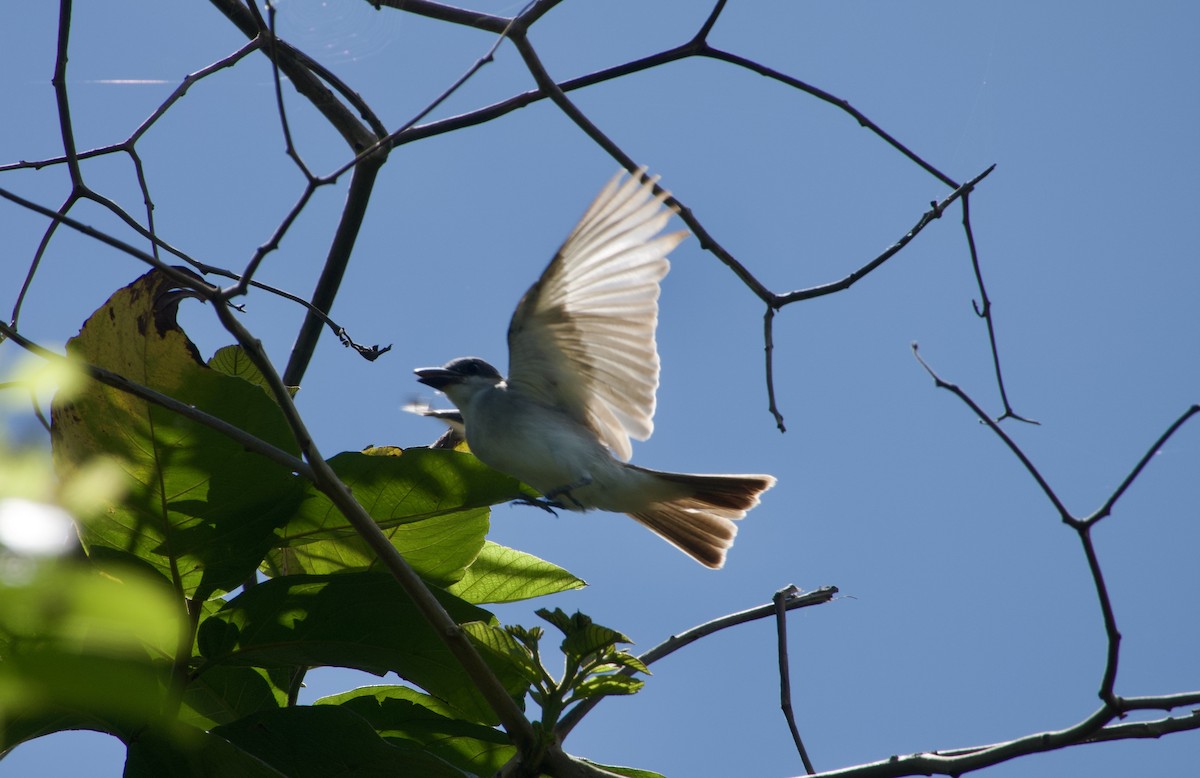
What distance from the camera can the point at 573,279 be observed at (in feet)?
12.0

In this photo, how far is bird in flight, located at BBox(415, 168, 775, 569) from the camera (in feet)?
11.4

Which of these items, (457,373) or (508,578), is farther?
(457,373)

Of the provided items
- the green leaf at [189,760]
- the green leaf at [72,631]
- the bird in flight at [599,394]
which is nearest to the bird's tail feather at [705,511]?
the bird in flight at [599,394]

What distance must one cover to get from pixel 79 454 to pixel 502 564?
33.7 inches

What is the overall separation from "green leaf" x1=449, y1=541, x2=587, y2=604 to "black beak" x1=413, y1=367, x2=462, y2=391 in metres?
1.99

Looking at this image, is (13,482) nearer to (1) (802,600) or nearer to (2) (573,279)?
(1) (802,600)

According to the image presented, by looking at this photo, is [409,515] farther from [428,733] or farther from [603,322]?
[603,322]

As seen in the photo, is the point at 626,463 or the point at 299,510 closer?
the point at 299,510

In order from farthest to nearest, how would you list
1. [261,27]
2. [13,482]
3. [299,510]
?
[261,27] < [299,510] < [13,482]

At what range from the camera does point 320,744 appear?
1642mm

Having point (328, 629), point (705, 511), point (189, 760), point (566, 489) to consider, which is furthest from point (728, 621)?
point (705, 511)

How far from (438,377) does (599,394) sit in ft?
2.29

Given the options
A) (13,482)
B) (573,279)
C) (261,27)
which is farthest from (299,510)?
(573,279)

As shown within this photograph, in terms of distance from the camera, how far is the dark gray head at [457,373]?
424 cm
